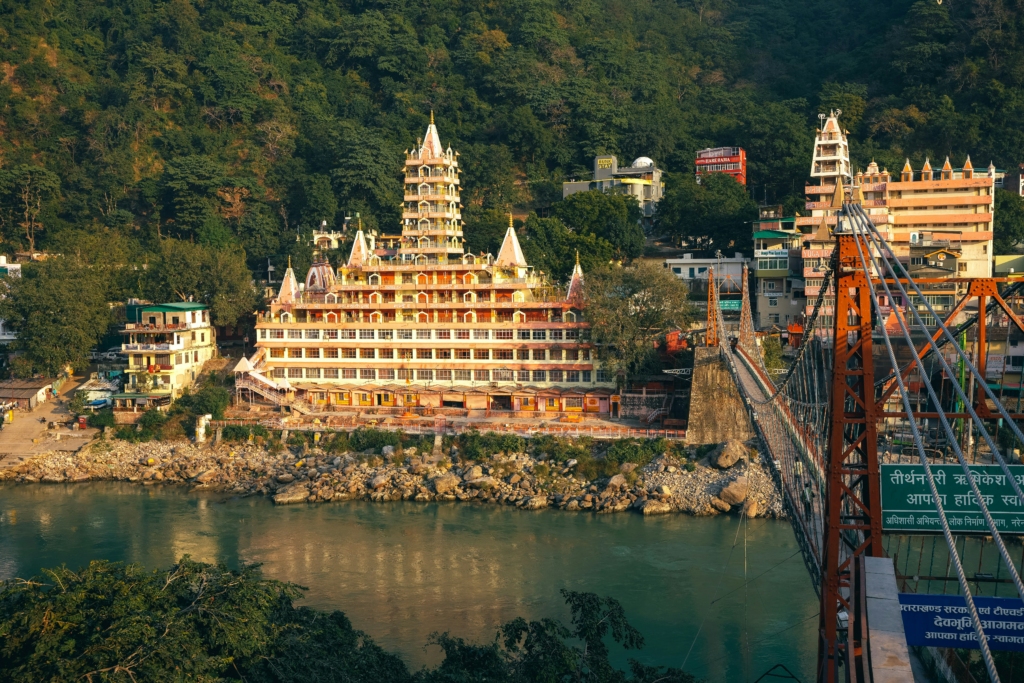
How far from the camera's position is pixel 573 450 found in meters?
24.8

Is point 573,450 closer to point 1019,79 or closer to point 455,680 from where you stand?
point 455,680

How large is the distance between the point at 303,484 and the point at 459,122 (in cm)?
2911

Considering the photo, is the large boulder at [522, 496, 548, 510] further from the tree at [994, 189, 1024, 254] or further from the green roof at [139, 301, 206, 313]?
the tree at [994, 189, 1024, 254]

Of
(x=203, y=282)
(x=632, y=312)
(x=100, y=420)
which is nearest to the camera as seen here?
(x=632, y=312)

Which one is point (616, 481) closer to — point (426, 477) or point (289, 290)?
point (426, 477)

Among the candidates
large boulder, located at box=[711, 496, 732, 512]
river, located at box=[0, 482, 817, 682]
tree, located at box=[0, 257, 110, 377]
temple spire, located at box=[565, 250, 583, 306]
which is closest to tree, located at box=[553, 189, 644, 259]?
temple spire, located at box=[565, 250, 583, 306]

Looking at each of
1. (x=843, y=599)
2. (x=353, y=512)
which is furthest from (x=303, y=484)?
(x=843, y=599)

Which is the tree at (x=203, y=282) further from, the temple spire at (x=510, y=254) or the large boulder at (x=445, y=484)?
the large boulder at (x=445, y=484)

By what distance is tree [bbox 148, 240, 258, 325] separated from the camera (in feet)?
110

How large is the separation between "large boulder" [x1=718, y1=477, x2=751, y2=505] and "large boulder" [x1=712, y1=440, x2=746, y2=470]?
1.24m

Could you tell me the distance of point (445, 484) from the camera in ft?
77.9

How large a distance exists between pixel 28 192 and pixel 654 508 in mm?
32694

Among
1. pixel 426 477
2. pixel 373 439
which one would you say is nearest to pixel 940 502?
pixel 426 477

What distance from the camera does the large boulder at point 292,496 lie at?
23609mm
